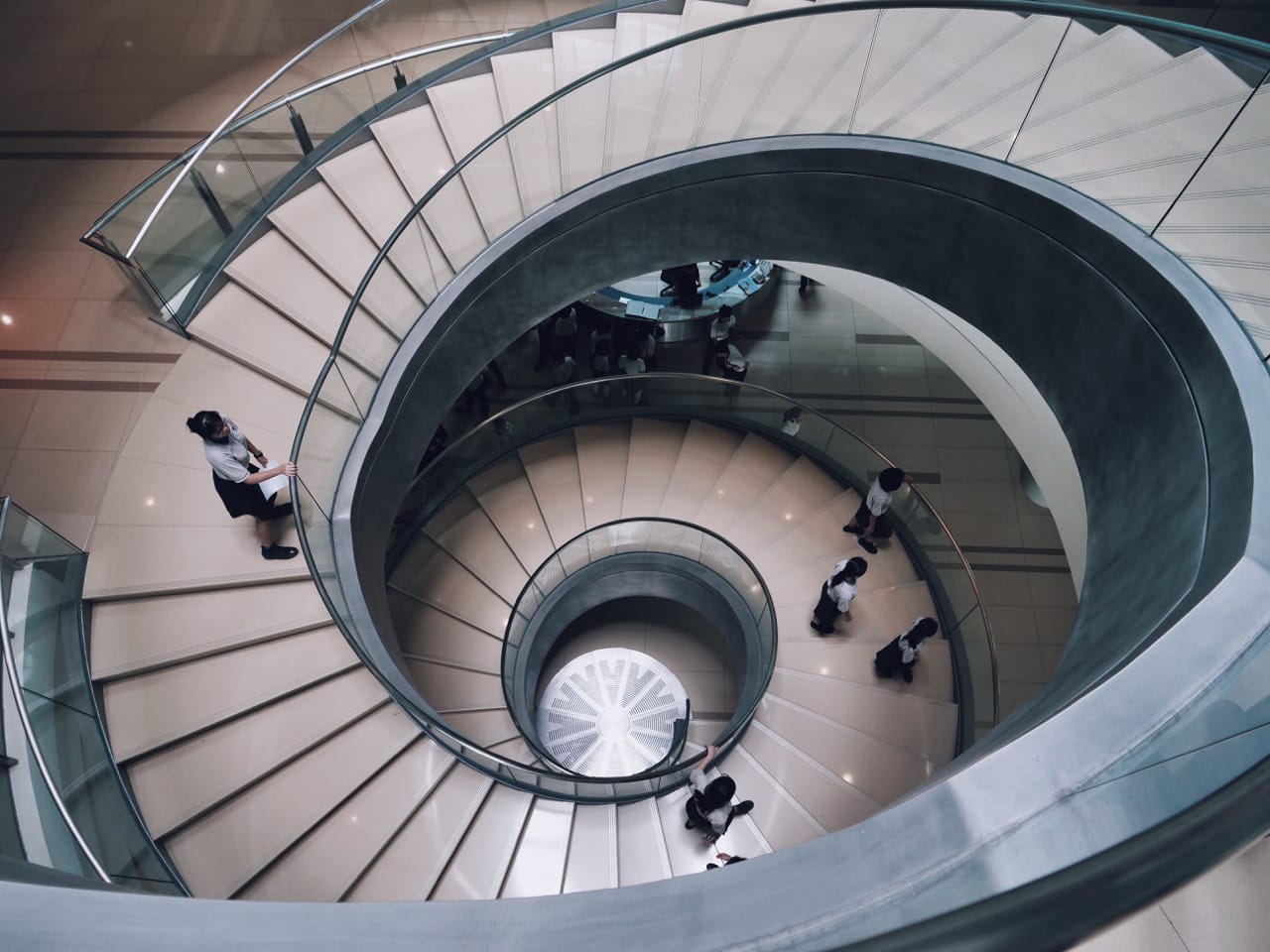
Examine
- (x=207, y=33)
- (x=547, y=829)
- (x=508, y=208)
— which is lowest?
(x=547, y=829)

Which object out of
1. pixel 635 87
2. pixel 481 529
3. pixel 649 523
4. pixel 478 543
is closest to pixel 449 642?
pixel 478 543

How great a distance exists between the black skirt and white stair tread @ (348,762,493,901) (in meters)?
2.31

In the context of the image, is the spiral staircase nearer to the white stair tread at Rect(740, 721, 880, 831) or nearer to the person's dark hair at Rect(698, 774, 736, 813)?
the white stair tread at Rect(740, 721, 880, 831)

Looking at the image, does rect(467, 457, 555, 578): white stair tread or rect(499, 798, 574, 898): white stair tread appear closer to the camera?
rect(499, 798, 574, 898): white stair tread

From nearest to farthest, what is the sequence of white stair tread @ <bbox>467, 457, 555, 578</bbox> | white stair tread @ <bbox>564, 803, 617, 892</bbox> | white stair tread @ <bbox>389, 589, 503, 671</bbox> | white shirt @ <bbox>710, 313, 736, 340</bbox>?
white stair tread @ <bbox>564, 803, 617, 892</bbox> → white stair tread @ <bbox>389, 589, 503, 671</bbox> → white stair tread @ <bbox>467, 457, 555, 578</bbox> → white shirt @ <bbox>710, 313, 736, 340</bbox>

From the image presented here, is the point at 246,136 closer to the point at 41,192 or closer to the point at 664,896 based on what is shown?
the point at 41,192

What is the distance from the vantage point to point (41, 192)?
338 inches

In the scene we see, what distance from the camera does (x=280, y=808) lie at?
4.90 metres

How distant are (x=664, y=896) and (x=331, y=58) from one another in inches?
350

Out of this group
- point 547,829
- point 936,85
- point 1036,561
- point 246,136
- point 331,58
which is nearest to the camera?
point 547,829

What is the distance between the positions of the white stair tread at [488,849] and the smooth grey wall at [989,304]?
1.65m

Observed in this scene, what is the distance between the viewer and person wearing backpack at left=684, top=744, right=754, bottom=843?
19.6 feet

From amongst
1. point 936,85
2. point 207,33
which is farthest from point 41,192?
point 936,85

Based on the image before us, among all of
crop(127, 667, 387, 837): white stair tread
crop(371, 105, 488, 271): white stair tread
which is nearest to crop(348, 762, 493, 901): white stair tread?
crop(127, 667, 387, 837): white stair tread
